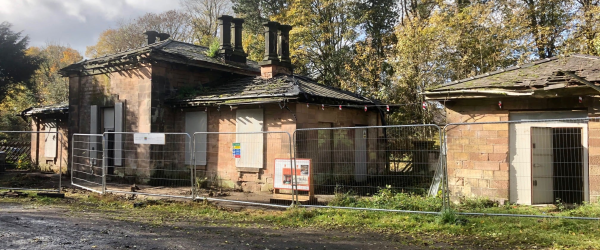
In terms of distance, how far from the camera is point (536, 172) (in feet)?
28.8

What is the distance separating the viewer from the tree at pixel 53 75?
3434 cm

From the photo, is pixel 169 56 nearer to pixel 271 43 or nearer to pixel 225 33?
pixel 225 33

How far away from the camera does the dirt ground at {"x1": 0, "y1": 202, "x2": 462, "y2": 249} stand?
19.1ft

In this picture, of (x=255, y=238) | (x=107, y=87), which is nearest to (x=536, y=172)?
(x=255, y=238)

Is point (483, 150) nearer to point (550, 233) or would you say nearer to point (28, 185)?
point (550, 233)

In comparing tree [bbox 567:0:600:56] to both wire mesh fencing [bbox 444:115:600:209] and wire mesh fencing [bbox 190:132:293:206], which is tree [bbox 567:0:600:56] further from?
wire mesh fencing [bbox 190:132:293:206]

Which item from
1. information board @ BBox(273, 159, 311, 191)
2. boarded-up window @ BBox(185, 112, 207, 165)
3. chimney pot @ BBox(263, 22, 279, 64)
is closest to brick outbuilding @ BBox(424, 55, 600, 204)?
information board @ BBox(273, 159, 311, 191)

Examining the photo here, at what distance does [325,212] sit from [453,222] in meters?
2.39

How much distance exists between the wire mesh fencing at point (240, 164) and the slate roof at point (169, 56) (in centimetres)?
294

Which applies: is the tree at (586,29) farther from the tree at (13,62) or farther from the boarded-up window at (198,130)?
the tree at (13,62)

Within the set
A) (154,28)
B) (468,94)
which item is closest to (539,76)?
(468,94)

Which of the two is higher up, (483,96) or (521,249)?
(483,96)

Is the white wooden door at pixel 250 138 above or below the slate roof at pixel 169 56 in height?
below

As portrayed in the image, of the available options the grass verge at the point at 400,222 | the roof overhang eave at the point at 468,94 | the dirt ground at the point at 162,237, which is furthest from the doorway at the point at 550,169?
the dirt ground at the point at 162,237
